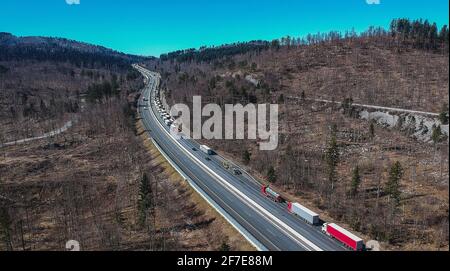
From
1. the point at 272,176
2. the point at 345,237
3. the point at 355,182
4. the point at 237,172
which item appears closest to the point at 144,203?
the point at 237,172

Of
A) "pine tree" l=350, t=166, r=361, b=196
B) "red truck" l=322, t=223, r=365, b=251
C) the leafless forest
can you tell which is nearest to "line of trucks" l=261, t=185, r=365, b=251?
"red truck" l=322, t=223, r=365, b=251

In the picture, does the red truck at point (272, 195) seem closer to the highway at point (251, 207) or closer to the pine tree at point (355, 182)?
the highway at point (251, 207)

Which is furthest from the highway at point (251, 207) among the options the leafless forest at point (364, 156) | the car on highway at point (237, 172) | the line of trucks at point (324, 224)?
the leafless forest at point (364, 156)

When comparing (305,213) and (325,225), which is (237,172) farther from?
(325,225)

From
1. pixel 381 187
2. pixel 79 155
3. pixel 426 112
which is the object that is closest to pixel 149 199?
pixel 381 187

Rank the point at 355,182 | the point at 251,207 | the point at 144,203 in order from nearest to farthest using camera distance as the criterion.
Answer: the point at 251,207 < the point at 144,203 < the point at 355,182

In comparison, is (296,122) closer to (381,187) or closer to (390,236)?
(381,187)
